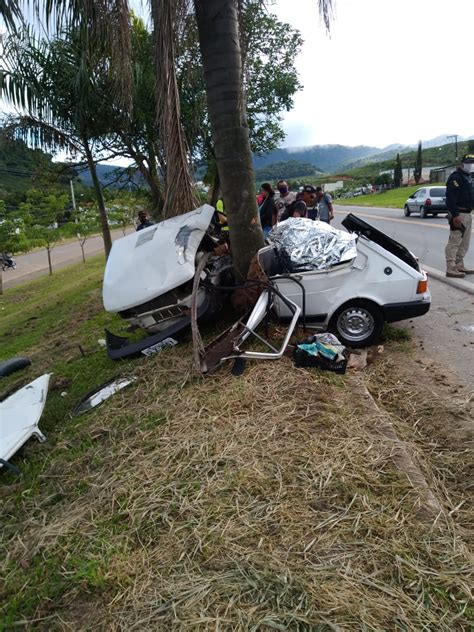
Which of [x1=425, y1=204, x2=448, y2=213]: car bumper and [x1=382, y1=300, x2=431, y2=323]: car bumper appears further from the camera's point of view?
[x1=425, y1=204, x2=448, y2=213]: car bumper

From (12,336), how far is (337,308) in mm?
8261

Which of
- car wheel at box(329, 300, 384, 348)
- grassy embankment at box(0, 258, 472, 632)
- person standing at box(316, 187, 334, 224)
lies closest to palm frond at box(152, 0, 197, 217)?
car wheel at box(329, 300, 384, 348)

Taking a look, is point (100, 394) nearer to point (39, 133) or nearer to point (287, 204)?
point (287, 204)

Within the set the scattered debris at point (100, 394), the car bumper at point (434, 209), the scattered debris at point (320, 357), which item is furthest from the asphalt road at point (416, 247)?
the scattered debris at point (100, 394)

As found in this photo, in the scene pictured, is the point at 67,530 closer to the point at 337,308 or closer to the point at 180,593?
the point at 180,593

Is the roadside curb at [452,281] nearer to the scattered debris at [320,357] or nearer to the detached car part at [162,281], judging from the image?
the scattered debris at [320,357]

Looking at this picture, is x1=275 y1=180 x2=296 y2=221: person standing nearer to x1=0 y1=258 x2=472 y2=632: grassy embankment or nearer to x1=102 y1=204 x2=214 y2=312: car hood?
x1=102 y1=204 x2=214 y2=312: car hood

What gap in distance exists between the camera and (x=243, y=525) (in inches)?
92.4

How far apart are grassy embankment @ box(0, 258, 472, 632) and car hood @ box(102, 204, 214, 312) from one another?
1.13 meters

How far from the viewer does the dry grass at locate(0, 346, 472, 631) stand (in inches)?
74.7

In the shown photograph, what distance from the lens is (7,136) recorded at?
9.16m

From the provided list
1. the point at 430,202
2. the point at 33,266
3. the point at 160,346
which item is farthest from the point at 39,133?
the point at 33,266

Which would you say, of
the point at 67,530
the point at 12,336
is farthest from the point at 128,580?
the point at 12,336

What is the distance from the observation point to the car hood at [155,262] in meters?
4.89
